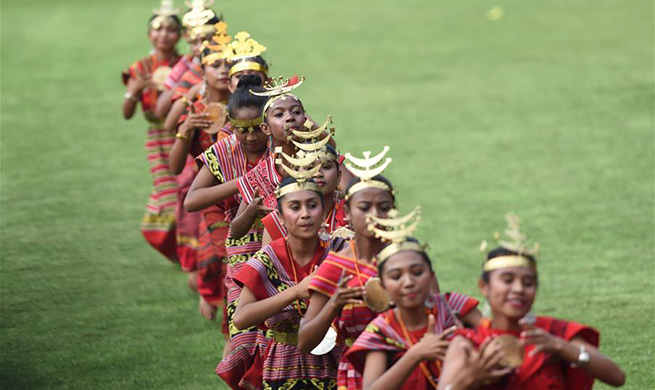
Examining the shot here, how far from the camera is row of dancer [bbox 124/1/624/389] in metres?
4.55

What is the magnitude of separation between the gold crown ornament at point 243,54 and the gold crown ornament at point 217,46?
0.41 m

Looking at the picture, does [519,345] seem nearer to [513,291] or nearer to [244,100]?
[513,291]

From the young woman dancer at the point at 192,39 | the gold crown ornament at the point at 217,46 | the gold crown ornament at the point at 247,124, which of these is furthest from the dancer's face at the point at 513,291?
the young woman dancer at the point at 192,39

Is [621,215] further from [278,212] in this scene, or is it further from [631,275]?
[278,212]

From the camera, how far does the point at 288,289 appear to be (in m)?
5.64

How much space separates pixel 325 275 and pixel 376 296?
33cm

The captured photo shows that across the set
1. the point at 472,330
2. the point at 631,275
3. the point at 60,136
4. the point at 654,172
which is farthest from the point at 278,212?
the point at 60,136

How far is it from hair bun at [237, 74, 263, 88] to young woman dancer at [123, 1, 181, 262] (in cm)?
301

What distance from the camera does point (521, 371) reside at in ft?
14.9

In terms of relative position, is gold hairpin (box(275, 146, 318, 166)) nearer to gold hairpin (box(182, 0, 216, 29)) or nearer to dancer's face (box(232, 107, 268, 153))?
dancer's face (box(232, 107, 268, 153))

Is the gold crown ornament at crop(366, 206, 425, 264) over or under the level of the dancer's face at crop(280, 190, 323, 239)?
under

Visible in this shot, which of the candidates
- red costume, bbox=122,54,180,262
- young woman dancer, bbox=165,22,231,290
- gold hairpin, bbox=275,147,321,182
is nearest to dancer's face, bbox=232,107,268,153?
young woman dancer, bbox=165,22,231,290

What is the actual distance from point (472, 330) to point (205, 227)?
4.69m

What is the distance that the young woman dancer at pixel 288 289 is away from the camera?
5.77m
